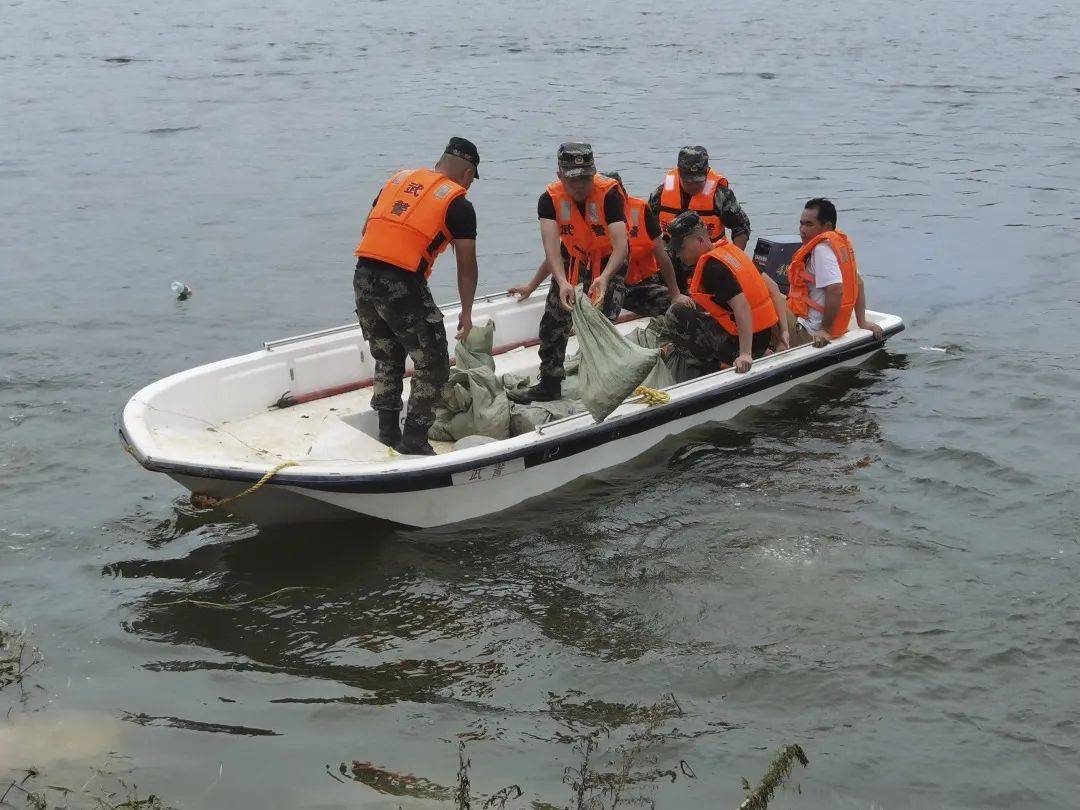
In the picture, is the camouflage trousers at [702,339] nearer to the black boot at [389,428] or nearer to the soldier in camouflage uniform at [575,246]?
the soldier in camouflage uniform at [575,246]

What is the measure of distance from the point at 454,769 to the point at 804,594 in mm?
2353

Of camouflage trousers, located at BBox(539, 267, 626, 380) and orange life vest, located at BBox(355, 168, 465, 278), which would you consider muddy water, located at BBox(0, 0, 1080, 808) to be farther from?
orange life vest, located at BBox(355, 168, 465, 278)

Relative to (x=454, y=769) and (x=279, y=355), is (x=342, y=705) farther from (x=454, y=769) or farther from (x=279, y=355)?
(x=279, y=355)

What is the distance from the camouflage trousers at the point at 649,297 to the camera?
902 centimetres

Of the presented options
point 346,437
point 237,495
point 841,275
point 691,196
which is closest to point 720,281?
point 841,275

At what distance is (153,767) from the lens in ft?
16.8

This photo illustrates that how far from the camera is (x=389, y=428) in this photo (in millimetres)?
7340

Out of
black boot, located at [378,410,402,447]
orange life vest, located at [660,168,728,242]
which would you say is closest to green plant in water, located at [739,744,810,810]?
black boot, located at [378,410,402,447]

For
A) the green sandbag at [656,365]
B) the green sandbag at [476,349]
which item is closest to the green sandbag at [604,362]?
the green sandbag at [656,365]

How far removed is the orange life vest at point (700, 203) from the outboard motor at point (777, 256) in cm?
55

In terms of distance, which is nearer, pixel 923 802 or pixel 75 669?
pixel 923 802

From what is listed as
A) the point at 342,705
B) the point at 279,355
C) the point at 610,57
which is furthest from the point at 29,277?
the point at 610,57

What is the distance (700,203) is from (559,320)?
1.95 meters

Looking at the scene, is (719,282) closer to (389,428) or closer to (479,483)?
(479,483)
